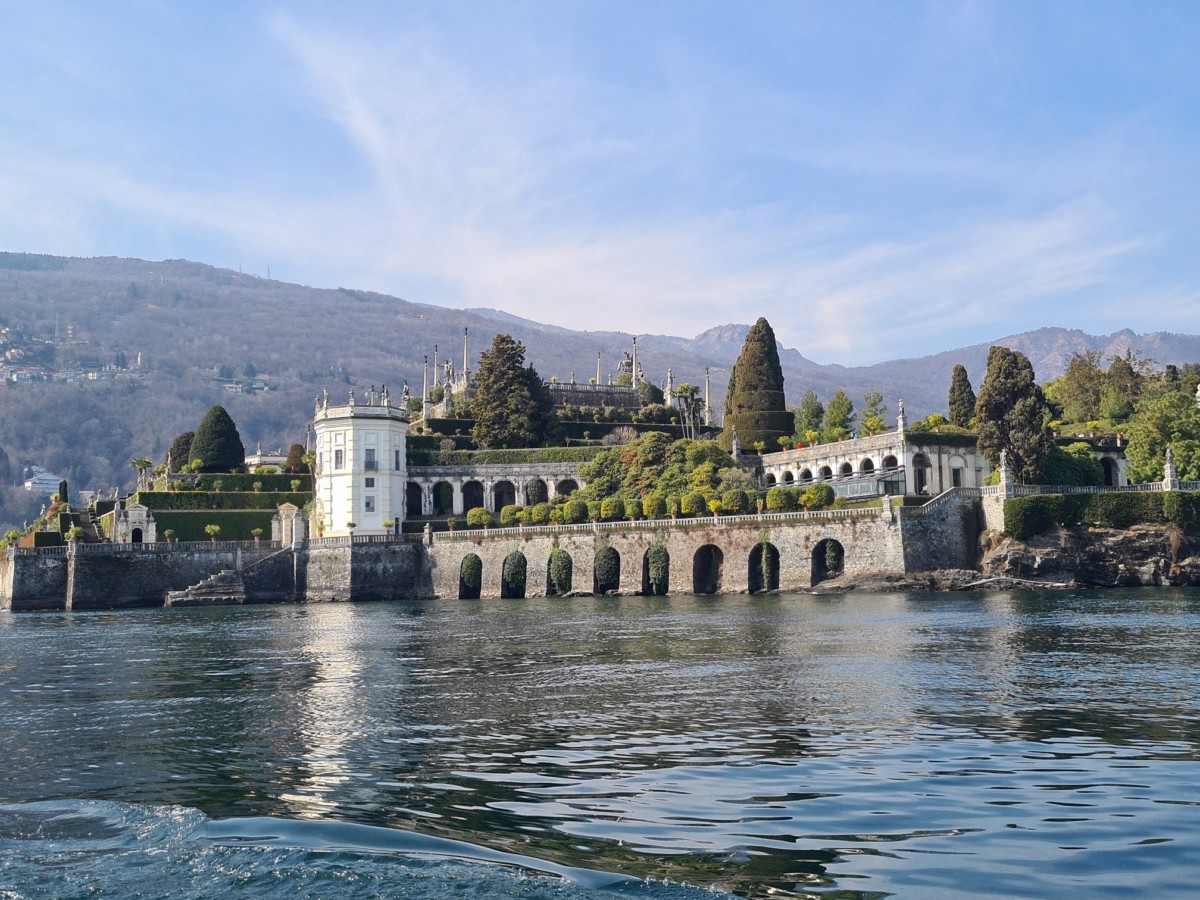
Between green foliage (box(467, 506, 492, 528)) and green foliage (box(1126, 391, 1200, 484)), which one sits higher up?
green foliage (box(1126, 391, 1200, 484))

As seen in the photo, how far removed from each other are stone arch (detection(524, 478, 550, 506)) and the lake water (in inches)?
2696

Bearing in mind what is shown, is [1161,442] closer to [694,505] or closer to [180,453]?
[694,505]

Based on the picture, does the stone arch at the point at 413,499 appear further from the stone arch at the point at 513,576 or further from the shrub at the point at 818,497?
the shrub at the point at 818,497

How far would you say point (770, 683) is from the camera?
3141 centimetres

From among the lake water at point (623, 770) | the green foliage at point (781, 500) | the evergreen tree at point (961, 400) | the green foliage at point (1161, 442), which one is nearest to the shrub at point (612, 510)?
the green foliage at point (781, 500)

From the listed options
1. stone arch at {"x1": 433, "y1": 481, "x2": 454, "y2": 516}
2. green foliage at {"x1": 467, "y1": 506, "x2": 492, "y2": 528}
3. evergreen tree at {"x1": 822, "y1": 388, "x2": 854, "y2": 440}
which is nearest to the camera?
green foliage at {"x1": 467, "y1": 506, "x2": 492, "y2": 528}

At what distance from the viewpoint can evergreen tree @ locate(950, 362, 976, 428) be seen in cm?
10988

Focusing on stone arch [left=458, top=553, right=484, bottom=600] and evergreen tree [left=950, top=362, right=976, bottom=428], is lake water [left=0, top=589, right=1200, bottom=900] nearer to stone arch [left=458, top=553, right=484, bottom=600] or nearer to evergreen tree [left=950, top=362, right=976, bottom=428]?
stone arch [left=458, top=553, right=484, bottom=600]

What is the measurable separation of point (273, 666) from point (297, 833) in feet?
81.0

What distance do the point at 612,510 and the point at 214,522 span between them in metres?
34.1

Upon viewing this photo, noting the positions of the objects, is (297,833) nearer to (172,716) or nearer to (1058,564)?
(172,716)

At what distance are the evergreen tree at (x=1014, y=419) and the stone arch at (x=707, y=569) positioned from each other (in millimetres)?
18722

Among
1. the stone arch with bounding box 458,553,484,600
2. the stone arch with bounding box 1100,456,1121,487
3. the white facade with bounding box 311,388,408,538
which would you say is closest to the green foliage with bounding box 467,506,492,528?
the stone arch with bounding box 458,553,484,600

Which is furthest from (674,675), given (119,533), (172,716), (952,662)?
(119,533)
